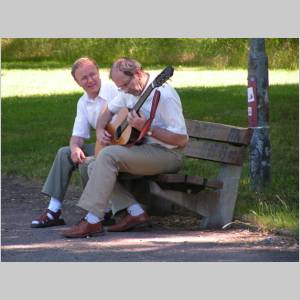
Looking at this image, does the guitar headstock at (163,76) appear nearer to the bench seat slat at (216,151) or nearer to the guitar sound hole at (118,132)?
the guitar sound hole at (118,132)

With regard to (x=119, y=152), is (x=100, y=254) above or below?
below

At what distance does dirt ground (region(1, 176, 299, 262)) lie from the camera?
5965 millimetres

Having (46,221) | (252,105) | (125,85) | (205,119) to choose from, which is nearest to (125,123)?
(125,85)

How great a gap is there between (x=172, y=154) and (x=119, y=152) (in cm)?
43

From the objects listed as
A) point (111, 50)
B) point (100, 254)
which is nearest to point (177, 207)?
point (100, 254)

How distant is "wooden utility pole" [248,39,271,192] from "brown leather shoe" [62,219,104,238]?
6.82 ft

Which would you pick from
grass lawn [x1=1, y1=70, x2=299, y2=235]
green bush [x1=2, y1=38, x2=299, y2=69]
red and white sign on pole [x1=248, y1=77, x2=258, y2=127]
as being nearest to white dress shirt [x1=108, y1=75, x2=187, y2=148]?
grass lawn [x1=1, y1=70, x2=299, y2=235]

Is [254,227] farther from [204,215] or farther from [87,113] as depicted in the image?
[87,113]

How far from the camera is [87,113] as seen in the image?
7.56 meters

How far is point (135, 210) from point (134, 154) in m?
0.51

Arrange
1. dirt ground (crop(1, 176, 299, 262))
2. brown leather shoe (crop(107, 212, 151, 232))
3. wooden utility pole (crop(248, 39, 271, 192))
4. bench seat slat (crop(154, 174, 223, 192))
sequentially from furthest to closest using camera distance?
wooden utility pole (crop(248, 39, 271, 192)) < brown leather shoe (crop(107, 212, 151, 232)) < bench seat slat (crop(154, 174, 223, 192)) < dirt ground (crop(1, 176, 299, 262))

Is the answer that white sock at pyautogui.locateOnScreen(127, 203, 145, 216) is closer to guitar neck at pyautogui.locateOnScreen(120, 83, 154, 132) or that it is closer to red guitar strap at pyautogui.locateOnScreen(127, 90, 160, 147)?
red guitar strap at pyautogui.locateOnScreen(127, 90, 160, 147)

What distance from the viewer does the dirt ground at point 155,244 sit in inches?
235

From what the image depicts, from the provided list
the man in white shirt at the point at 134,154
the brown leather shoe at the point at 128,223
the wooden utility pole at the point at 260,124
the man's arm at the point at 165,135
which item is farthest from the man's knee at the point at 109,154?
the wooden utility pole at the point at 260,124
